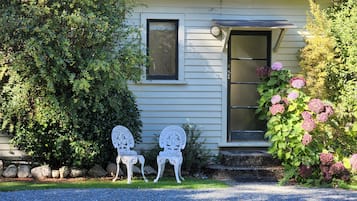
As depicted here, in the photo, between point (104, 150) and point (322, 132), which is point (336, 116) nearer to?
point (322, 132)

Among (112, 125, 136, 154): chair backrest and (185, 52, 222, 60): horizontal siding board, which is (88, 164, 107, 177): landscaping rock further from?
(185, 52, 222, 60): horizontal siding board

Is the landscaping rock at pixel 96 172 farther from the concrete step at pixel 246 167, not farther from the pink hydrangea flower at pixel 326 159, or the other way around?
the pink hydrangea flower at pixel 326 159

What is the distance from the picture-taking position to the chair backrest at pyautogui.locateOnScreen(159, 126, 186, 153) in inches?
339

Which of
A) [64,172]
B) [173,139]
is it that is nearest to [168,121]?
[173,139]

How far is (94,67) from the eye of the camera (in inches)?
277

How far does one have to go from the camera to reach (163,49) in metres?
9.68

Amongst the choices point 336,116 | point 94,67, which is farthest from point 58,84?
point 336,116

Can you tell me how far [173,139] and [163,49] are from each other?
195 cm

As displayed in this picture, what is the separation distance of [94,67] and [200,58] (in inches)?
120

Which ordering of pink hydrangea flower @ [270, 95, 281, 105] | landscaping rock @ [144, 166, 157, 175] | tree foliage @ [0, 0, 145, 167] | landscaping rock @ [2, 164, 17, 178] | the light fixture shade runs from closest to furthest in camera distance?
1. tree foliage @ [0, 0, 145, 167]
2. pink hydrangea flower @ [270, 95, 281, 105]
3. landscaping rock @ [2, 164, 17, 178]
4. landscaping rock @ [144, 166, 157, 175]
5. the light fixture shade

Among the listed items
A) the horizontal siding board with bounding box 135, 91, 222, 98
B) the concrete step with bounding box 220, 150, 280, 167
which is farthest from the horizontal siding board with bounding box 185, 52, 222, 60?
the concrete step with bounding box 220, 150, 280, 167

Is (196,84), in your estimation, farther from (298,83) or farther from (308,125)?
(308,125)

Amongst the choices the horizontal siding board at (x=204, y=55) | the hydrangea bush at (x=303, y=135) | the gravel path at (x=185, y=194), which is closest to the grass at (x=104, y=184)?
the gravel path at (x=185, y=194)

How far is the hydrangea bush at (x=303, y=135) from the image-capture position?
8031mm
